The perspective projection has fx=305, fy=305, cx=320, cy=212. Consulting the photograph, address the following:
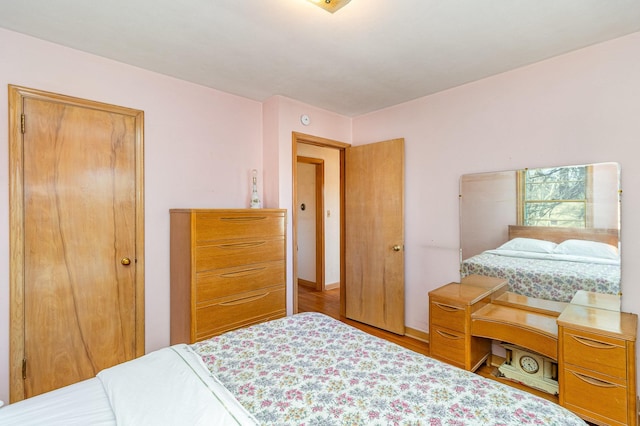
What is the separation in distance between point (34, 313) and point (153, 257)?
751mm

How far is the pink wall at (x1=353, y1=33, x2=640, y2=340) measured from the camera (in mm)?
1975

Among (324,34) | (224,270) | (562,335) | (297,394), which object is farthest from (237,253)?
(562,335)

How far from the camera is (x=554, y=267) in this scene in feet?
7.45

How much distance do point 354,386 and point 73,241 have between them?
6.87ft

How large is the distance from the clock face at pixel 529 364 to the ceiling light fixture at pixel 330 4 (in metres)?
2.66

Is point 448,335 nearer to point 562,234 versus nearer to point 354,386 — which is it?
point 562,234

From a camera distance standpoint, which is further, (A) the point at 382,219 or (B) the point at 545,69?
(A) the point at 382,219

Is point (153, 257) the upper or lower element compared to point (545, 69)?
lower

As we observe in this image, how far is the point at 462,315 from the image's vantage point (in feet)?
7.47

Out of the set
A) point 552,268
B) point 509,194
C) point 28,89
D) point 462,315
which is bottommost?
point 462,315

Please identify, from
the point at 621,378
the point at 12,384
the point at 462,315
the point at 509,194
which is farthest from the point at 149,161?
the point at 621,378

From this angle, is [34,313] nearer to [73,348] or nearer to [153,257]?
[73,348]

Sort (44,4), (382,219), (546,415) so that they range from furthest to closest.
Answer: (382,219), (44,4), (546,415)

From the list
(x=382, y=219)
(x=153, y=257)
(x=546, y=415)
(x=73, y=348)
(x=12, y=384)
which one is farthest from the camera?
(x=382, y=219)
